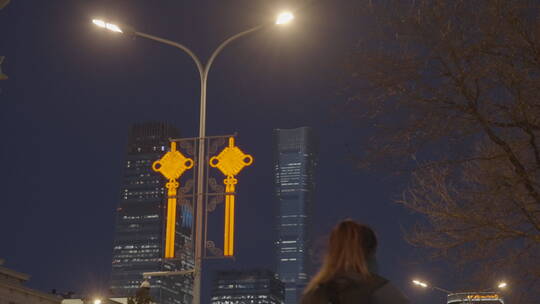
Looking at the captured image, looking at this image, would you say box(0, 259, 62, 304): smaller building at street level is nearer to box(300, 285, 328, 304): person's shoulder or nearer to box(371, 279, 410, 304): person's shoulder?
box(300, 285, 328, 304): person's shoulder

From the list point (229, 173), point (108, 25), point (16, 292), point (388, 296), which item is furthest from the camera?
point (16, 292)

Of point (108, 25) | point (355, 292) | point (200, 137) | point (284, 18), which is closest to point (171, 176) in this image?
point (200, 137)

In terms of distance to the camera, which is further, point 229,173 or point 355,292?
point 229,173

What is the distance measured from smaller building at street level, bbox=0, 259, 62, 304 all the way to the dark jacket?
201ft

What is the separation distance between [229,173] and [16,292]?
5156 cm

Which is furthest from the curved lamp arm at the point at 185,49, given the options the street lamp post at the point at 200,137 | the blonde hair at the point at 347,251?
the blonde hair at the point at 347,251

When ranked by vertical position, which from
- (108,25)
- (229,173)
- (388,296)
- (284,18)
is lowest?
(388,296)

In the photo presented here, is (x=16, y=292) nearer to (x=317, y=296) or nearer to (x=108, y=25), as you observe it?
(x=108, y=25)

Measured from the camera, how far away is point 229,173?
16.5 m

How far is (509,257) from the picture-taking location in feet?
42.8

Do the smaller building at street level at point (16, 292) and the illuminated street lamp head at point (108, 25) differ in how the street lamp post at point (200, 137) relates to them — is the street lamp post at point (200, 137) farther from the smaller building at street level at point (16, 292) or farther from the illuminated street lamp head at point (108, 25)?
the smaller building at street level at point (16, 292)

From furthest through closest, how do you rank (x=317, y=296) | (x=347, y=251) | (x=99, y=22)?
(x=99, y=22)
(x=347, y=251)
(x=317, y=296)

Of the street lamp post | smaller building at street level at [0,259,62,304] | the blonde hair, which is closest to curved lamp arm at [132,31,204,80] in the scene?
the street lamp post

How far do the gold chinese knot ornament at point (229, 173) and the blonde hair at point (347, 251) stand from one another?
11659mm
